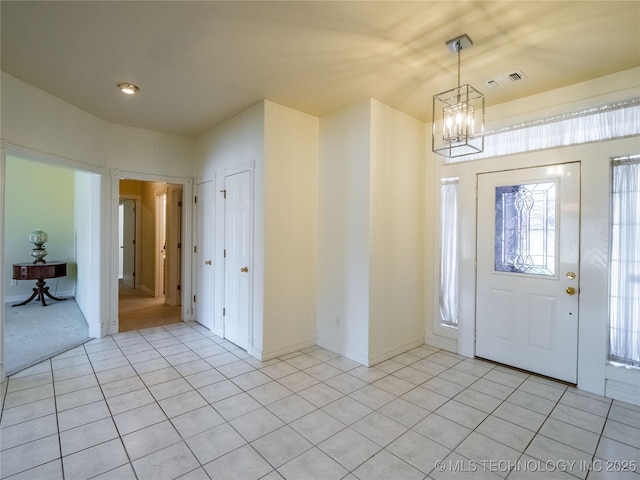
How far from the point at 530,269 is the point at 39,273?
296 inches

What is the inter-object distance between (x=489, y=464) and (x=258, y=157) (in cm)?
330

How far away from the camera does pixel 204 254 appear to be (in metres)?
4.68

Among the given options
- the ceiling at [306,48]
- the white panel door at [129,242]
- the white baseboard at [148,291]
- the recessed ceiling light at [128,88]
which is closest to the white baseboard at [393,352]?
the ceiling at [306,48]

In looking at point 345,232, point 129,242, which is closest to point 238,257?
point 345,232

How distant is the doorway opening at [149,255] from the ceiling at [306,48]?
2.69 metres

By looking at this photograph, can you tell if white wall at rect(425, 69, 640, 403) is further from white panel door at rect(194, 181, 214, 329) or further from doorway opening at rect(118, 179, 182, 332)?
doorway opening at rect(118, 179, 182, 332)

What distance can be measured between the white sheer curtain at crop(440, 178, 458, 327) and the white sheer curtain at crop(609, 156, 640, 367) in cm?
138

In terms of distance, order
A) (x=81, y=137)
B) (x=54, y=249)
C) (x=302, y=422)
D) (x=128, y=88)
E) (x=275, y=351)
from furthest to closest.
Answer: (x=54, y=249), (x=81, y=137), (x=275, y=351), (x=128, y=88), (x=302, y=422)

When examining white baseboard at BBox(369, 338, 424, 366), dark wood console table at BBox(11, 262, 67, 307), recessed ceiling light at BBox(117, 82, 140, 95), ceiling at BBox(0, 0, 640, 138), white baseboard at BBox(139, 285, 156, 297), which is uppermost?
recessed ceiling light at BBox(117, 82, 140, 95)

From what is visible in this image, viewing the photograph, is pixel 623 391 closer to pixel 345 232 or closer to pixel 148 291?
pixel 345 232

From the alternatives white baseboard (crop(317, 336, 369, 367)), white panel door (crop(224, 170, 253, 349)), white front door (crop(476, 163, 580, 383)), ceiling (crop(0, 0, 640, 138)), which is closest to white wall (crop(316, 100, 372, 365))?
white baseboard (crop(317, 336, 369, 367))

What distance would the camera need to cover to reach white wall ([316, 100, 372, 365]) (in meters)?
3.39

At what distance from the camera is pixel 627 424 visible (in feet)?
7.79

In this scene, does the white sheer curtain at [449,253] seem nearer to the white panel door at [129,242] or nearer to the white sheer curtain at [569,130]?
the white sheer curtain at [569,130]
